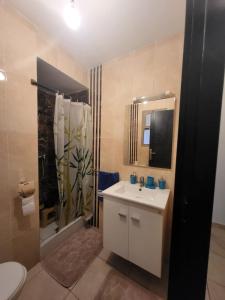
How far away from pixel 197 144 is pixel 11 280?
1.42 metres

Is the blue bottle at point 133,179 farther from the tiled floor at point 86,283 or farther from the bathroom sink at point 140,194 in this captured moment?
the tiled floor at point 86,283

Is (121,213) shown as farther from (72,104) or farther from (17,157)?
(72,104)

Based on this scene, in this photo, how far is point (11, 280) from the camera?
0.91 meters

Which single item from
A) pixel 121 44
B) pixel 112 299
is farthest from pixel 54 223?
pixel 121 44

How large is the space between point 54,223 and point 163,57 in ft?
8.47

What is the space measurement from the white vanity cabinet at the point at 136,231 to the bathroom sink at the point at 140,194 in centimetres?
3

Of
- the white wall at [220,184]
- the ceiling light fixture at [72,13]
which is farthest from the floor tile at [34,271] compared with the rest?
the ceiling light fixture at [72,13]

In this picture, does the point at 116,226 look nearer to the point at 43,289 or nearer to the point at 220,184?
the point at 43,289

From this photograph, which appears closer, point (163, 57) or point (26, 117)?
point (26, 117)

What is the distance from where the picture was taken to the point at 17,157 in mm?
1205

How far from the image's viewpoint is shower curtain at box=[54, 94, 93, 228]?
171cm

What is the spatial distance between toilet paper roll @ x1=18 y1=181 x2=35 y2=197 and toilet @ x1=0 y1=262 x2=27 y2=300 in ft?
1.72

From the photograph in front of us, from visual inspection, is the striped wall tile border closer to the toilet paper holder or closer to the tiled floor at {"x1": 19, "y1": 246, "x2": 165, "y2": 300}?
the tiled floor at {"x1": 19, "y1": 246, "x2": 165, "y2": 300}

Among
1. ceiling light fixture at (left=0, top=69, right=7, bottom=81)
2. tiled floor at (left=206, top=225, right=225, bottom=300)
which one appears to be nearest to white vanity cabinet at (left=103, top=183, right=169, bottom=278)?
tiled floor at (left=206, top=225, right=225, bottom=300)
